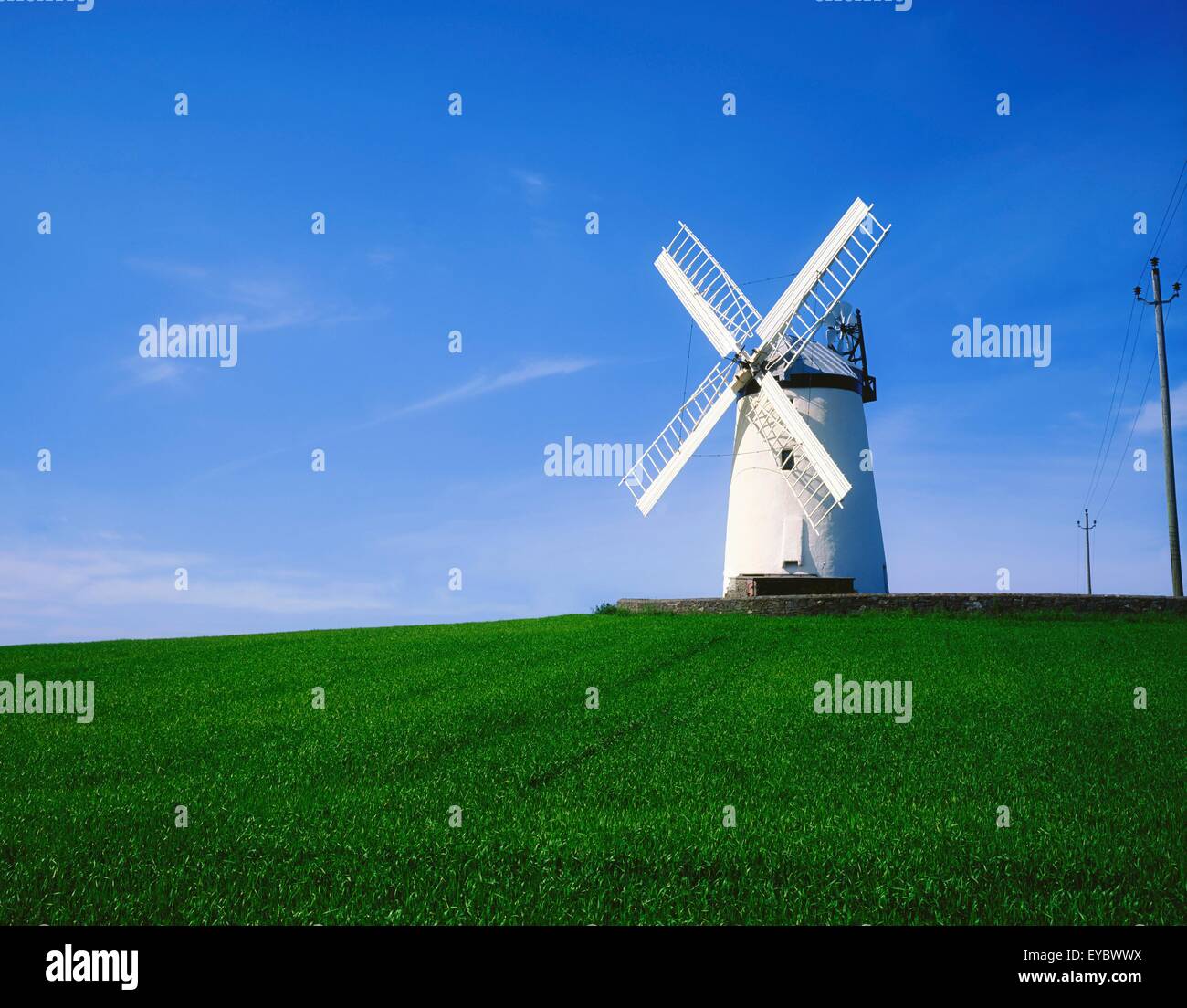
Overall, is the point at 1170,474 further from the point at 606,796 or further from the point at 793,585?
the point at 606,796

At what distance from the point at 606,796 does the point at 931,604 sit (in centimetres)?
1934

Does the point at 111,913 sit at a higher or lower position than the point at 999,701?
lower

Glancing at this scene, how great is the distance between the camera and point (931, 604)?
24.1 m

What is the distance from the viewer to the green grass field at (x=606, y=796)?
5125 mm

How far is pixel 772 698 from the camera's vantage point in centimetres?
1221

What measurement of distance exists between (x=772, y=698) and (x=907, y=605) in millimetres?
13716

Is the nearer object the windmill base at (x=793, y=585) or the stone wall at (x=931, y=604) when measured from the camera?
the stone wall at (x=931, y=604)

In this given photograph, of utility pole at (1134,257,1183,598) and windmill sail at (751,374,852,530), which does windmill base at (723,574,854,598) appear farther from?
utility pole at (1134,257,1183,598)

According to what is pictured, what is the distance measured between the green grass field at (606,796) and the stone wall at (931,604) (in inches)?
307

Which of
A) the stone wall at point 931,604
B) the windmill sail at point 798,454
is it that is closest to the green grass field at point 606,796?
the stone wall at point 931,604

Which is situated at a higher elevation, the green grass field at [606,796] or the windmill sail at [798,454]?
the windmill sail at [798,454]

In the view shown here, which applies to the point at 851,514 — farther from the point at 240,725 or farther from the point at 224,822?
the point at 224,822

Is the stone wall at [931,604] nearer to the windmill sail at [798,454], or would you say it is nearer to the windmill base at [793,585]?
the windmill base at [793,585]
